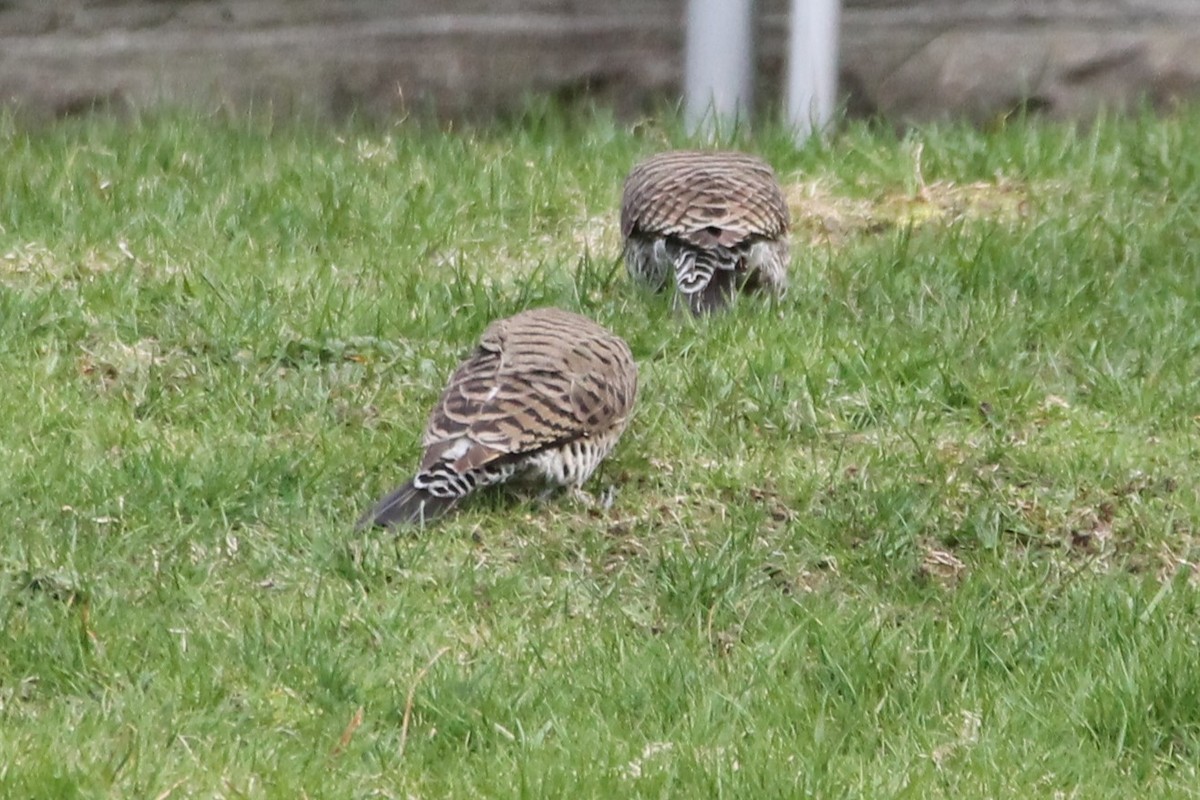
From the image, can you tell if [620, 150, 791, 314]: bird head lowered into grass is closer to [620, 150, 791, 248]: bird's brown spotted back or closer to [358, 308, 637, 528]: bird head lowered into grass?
[620, 150, 791, 248]: bird's brown spotted back

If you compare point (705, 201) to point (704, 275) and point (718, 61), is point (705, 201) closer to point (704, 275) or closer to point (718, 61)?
point (704, 275)

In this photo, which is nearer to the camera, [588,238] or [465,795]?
[465,795]

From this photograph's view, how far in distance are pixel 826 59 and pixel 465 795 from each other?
5.84m

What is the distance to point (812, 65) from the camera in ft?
30.2

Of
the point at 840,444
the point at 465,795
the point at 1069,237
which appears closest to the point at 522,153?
the point at 1069,237

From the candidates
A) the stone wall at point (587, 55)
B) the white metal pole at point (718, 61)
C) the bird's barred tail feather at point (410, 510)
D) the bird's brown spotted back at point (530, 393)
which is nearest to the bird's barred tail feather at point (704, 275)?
the bird's brown spotted back at point (530, 393)

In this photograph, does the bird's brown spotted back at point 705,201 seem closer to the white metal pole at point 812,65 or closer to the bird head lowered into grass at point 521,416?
the bird head lowered into grass at point 521,416

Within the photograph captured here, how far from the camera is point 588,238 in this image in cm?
789

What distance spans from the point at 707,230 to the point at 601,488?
1473 millimetres

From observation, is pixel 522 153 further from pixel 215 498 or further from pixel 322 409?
pixel 215 498

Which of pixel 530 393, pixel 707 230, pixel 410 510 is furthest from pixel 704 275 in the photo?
pixel 410 510

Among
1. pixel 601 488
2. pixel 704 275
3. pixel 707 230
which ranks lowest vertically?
pixel 601 488

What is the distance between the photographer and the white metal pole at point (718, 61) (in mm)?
9172

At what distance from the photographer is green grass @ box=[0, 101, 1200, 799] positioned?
4320 millimetres
